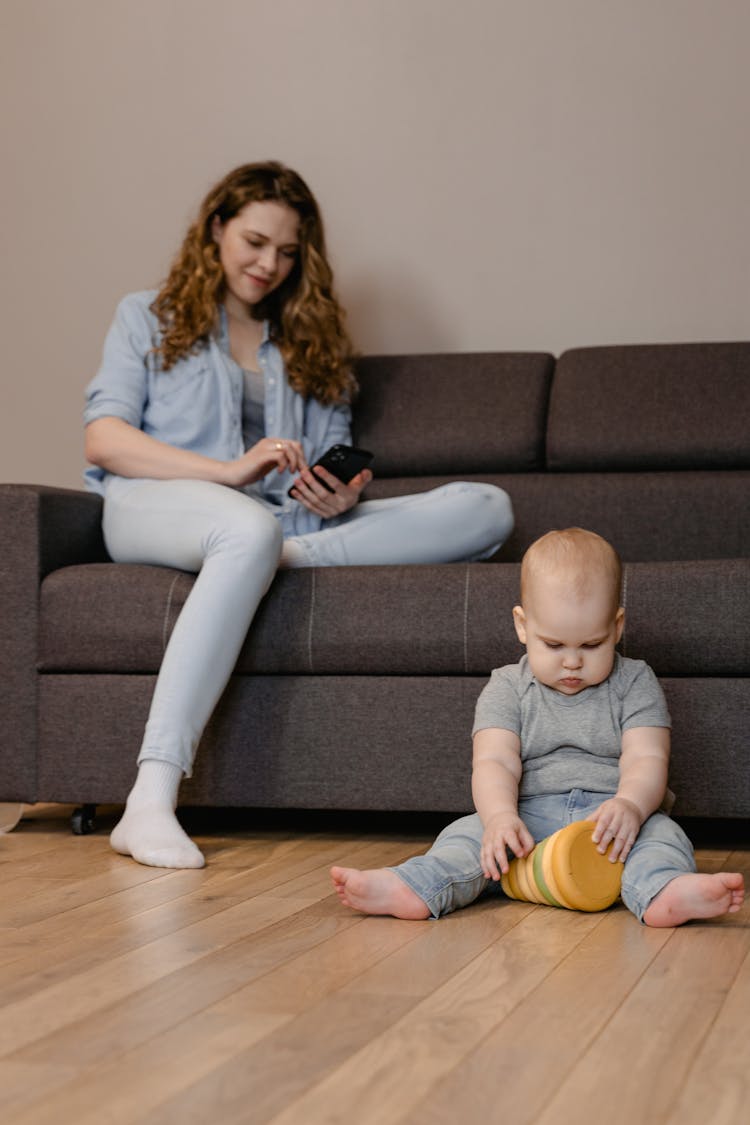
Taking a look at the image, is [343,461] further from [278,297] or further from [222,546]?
[278,297]

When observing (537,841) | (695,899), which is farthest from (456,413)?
(695,899)

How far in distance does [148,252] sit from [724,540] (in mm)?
1637

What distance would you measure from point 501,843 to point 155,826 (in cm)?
57

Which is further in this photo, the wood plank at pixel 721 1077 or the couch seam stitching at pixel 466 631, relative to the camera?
the couch seam stitching at pixel 466 631

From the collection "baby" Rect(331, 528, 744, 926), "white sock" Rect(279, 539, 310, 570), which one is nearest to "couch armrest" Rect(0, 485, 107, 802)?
"white sock" Rect(279, 539, 310, 570)

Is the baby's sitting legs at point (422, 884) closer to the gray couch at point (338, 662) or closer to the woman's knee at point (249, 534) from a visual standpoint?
the gray couch at point (338, 662)

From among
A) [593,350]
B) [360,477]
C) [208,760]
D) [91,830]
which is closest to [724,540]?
[593,350]

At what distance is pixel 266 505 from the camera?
2.56 m

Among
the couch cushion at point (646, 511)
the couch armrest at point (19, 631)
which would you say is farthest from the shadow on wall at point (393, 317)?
the couch armrest at point (19, 631)

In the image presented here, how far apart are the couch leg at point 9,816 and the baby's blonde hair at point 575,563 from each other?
105 cm

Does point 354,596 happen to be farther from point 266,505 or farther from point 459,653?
point 266,505

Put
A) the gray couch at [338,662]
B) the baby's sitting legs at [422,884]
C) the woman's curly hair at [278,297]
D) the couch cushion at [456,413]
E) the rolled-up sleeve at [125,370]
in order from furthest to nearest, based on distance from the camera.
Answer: the couch cushion at [456,413], the woman's curly hair at [278,297], the rolled-up sleeve at [125,370], the gray couch at [338,662], the baby's sitting legs at [422,884]

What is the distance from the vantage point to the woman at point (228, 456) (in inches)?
84.9

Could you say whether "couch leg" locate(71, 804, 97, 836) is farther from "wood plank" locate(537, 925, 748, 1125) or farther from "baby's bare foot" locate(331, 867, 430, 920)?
"wood plank" locate(537, 925, 748, 1125)
